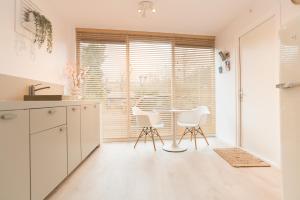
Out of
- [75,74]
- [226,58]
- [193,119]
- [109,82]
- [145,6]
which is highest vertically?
[145,6]

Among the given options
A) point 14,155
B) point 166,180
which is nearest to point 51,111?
point 14,155

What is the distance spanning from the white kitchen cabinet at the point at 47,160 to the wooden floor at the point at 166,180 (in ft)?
0.64

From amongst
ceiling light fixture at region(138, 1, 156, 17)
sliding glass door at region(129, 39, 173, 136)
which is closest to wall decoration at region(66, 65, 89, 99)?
sliding glass door at region(129, 39, 173, 136)

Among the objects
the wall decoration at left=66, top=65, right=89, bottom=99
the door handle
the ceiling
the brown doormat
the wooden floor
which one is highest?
the ceiling

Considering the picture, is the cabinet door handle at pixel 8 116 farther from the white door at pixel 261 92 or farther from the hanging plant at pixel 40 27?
the white door at pixel 261 92

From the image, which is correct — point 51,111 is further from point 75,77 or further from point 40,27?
point 75,77

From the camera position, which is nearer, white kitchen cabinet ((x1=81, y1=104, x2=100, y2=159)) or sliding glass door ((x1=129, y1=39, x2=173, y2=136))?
white kitchen cabinet ((x1=81, y1=104, x2=100, y2=159))

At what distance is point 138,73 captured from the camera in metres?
4.23

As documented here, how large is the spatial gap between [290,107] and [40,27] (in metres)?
2.93

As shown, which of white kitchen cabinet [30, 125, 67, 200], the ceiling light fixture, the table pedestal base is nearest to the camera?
white kitchen cabinet [30, 125, 67, 200]

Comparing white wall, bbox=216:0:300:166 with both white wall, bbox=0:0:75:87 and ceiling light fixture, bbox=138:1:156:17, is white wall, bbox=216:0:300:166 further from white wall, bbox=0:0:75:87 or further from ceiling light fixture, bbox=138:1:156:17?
white wall, bbox=0:0:75:87

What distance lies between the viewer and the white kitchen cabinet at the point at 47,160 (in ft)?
5.00

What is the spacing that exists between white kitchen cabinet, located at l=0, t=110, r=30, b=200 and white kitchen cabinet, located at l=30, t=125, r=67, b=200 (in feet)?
0.30

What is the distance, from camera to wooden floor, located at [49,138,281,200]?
1.84 m
